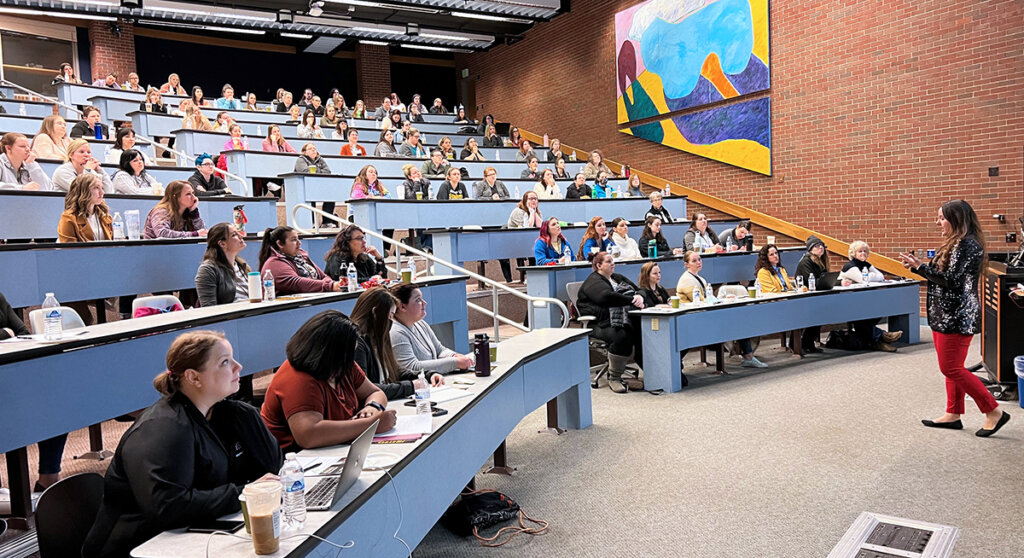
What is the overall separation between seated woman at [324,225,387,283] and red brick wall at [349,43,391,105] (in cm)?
1358

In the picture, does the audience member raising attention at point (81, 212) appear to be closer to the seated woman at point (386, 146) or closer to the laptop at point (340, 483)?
the laptop at point (340, 483)

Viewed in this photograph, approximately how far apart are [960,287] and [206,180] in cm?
630

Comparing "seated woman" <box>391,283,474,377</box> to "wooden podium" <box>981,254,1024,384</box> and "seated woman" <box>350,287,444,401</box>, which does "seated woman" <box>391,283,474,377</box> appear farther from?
"wooden podium" <box>981,254,1024,384</box>

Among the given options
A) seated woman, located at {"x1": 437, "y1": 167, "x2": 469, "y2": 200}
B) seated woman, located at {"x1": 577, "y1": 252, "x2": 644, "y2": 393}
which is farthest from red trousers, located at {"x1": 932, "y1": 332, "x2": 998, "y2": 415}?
seated woman, located at {"x1": 437, "y1": 167, "x2": 469, "y2": 200}

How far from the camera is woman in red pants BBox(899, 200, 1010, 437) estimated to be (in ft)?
14.4

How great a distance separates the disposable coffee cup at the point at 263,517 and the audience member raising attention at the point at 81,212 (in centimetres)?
377

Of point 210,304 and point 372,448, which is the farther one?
point 210,304

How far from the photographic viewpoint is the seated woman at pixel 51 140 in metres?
6.93

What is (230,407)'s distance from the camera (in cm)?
227

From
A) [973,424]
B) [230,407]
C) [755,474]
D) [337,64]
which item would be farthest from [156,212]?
[337,64]

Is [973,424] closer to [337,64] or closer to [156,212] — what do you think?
[156,212]

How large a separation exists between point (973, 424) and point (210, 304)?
194 inches

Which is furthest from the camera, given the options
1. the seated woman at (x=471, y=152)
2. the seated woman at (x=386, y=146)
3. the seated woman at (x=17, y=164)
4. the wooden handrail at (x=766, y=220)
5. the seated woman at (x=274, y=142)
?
the seated woman at (x=471, y=152)

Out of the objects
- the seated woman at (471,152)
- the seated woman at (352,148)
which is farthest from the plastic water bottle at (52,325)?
the seated woman at (471,152)
